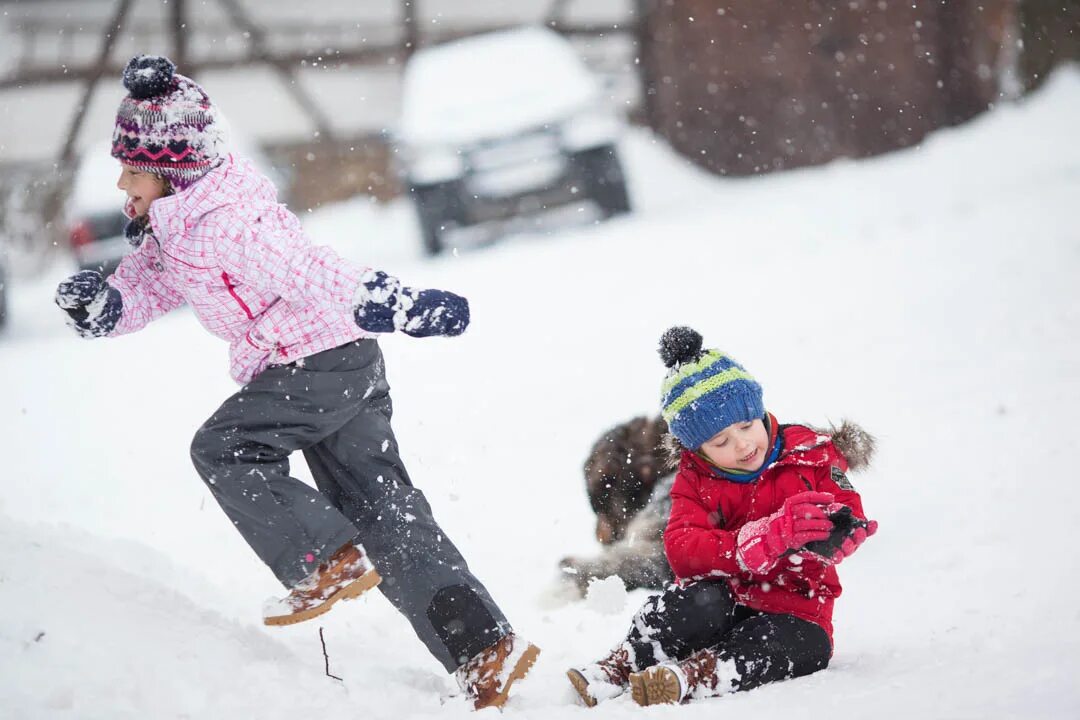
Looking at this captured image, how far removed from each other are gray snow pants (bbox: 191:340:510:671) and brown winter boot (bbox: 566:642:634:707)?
0.75 feet

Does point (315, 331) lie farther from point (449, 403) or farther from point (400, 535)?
point (449, 403)

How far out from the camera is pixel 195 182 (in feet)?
8.40

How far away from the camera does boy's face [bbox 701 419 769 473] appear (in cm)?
255

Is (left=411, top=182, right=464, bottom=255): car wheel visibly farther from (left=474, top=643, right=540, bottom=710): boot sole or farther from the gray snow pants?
(left=474, top=643, right=540, bottom=710): boot sole

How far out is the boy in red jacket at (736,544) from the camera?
2.32 m

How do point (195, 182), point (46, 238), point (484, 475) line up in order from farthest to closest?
point (46, 238) < point (484, 475) < point (195, 182)

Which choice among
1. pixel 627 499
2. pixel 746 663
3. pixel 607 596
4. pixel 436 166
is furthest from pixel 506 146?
pixel 746 663

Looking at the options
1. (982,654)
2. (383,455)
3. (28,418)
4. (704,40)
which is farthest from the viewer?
(704,40)

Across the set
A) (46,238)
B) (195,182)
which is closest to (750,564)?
(195,182)

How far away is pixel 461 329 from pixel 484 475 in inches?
90.6

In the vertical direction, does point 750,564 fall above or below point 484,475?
above

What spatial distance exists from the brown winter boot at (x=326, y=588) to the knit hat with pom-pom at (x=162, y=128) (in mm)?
968

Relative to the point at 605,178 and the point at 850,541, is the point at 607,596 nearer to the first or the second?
the point at 850,541

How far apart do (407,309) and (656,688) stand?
0.97m
